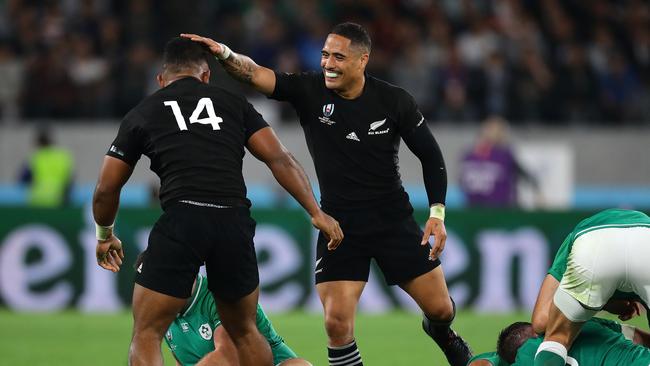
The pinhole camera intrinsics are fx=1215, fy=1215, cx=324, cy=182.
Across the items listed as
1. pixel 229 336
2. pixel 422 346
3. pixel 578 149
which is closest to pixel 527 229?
pixel 422 346

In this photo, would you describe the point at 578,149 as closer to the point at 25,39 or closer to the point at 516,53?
the point at 516,53

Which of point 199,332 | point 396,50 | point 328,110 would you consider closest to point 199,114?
point 328,110

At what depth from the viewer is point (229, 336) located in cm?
707

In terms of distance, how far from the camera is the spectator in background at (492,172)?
49.0 feet

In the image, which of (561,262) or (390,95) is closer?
(561,262)

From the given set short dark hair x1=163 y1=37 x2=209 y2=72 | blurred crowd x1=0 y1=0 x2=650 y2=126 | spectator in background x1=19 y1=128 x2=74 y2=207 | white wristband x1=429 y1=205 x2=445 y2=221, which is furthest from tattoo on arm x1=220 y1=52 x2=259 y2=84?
blurred crowd x1=0 y1=0 x2=650 y2=126

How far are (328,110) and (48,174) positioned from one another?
9.16 m

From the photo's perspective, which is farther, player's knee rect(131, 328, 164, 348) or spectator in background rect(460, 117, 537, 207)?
spectator in background rect(460, 117, 537, 207)

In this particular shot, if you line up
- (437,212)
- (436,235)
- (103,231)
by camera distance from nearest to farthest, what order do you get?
1. (103,231)
2. (436,235)
3. (437,212)

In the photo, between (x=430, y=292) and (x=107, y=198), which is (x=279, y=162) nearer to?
(x=107, y=198)

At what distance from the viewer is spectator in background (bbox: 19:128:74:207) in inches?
638

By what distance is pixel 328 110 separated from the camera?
790cm

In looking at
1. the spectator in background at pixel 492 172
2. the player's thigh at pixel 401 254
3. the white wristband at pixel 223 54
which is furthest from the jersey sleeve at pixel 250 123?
the spectator in background at pixel 492 172

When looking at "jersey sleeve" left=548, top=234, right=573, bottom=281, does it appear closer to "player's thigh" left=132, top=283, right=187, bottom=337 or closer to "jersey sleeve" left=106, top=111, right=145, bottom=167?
"player's thigh" left=132, top=283, right=187, bottom=337
